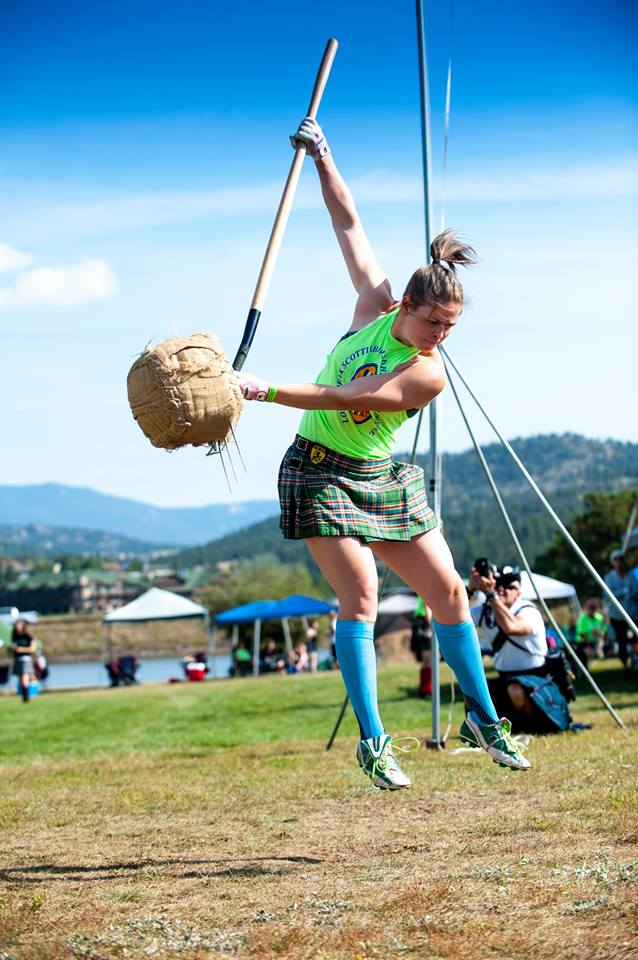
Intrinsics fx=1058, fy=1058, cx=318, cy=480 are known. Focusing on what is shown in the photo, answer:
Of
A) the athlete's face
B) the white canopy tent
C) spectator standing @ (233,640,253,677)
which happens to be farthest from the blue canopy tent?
the athlete's face

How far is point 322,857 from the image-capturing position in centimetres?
428

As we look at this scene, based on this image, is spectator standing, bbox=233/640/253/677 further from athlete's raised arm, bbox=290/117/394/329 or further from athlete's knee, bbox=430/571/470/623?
athlete's knee, bbox=430/571/470/623

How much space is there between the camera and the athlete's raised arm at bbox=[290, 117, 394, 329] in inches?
195

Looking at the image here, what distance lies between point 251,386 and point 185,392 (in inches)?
11.0

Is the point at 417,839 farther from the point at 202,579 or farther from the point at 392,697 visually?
the point at 202,579

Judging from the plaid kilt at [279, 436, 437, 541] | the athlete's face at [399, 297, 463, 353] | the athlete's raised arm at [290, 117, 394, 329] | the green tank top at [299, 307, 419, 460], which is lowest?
the plaid kilt at [279, 436, 437, 541]

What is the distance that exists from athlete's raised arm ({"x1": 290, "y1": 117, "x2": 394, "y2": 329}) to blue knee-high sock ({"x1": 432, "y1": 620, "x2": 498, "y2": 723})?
1459mm

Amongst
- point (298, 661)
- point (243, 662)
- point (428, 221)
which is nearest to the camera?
point (428, 221)

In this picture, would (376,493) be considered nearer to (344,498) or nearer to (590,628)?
(344,498)

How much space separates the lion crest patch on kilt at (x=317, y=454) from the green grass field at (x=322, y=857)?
1.63 meters

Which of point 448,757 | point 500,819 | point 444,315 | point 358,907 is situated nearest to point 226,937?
point 358,907

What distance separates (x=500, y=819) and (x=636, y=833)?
0.79m

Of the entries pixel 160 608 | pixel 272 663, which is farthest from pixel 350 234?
pixel 160 608

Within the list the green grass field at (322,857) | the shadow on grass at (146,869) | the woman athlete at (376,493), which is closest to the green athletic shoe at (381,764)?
the woman athlete at (376,493)
